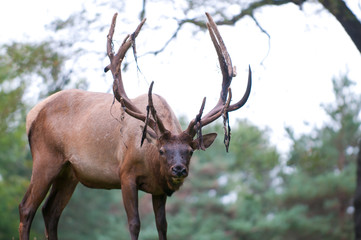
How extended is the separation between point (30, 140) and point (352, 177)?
19.1 meters

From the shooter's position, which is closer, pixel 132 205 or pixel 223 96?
pixel 132 205

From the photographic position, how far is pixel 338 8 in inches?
322

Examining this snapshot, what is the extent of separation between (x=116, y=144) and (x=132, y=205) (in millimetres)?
776

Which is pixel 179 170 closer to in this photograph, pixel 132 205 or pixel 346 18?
pixel 132 205

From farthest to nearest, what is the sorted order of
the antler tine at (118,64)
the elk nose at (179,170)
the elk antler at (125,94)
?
the antler tine at (118,64)
the elk antler at (125,94)
the elk nose at (179,170)

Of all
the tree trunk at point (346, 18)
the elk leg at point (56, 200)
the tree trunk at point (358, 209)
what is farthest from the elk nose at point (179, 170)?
the tree trunk at point (346, 18)

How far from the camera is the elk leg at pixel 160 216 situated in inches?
263

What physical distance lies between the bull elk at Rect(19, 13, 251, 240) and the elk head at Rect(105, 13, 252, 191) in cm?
1

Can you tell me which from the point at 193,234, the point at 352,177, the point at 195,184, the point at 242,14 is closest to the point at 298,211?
the point at 352,177

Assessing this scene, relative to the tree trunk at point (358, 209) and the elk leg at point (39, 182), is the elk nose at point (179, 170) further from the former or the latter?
the tree trunk at point (358, 209)

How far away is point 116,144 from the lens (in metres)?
6.71

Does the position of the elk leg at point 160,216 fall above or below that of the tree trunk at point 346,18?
below

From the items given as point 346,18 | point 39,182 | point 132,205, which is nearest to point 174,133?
point 132,205

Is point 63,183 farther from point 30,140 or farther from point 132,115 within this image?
point 132,115
